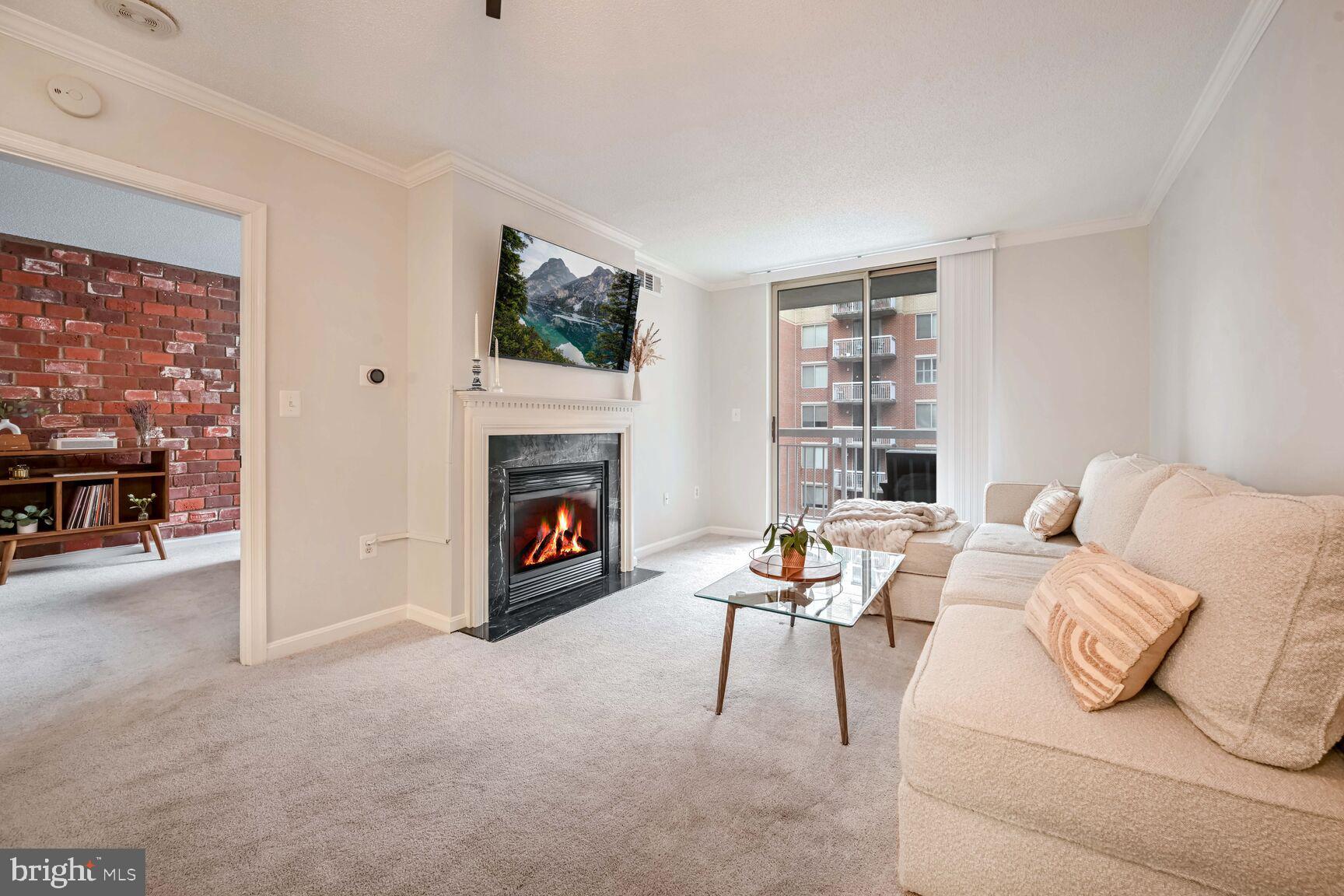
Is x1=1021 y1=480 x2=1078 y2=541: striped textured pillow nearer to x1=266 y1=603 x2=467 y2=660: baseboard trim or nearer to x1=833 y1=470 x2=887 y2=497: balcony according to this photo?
x1=833 y1=470 x2=887 y2=497: balcony

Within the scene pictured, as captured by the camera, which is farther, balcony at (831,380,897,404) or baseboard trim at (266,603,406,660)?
balcony at (831,380,897,404)

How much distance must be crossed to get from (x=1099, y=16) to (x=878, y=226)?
79.6 inches

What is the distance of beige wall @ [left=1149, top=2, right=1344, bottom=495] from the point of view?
155cm

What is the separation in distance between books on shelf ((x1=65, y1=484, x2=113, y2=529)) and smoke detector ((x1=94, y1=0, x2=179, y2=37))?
146 inches

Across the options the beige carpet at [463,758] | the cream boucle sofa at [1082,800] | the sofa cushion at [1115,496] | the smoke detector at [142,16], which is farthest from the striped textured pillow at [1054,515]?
the smoke detector at [142,16]

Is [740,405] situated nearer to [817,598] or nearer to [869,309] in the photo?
[869,309]

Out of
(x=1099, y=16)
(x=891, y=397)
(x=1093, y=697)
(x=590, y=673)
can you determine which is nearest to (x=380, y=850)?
(x=590, y=673)

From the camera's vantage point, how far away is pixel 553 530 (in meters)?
3.56

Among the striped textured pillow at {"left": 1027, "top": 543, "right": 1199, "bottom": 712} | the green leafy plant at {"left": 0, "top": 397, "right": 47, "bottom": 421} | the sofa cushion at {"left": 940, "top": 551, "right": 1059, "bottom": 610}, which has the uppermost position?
the green leafy plant at {"left": 0, "top": 397, "right": 47, "bottom": 421}

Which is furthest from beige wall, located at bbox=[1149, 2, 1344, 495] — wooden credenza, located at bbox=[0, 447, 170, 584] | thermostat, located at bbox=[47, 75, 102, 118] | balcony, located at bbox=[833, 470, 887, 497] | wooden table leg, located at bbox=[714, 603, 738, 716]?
wooden credenza, located at bbox=[0, 447, 170, 584]

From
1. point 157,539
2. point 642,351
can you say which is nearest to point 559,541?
point 642,351

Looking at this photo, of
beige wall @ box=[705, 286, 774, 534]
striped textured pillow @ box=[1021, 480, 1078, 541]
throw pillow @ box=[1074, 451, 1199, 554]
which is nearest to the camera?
throw pillow @ box=[1074, 451, 1199, 554]

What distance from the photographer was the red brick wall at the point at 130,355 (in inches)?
168

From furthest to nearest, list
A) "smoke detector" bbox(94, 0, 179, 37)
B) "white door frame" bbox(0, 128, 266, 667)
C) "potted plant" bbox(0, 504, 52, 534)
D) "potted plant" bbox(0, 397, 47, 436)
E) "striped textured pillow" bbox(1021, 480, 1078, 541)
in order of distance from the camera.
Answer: "potted plant" bbox(0, 397, 47, 436) < "potted plant" bbox(0, 504, 52, 534) < "striped textured pillow" bbox(1021, 480, 1078, 541) < "white door frame" bbox(0, 128, 266, 667) < "smoke detector" bbox(94, 0, 179, 37)
